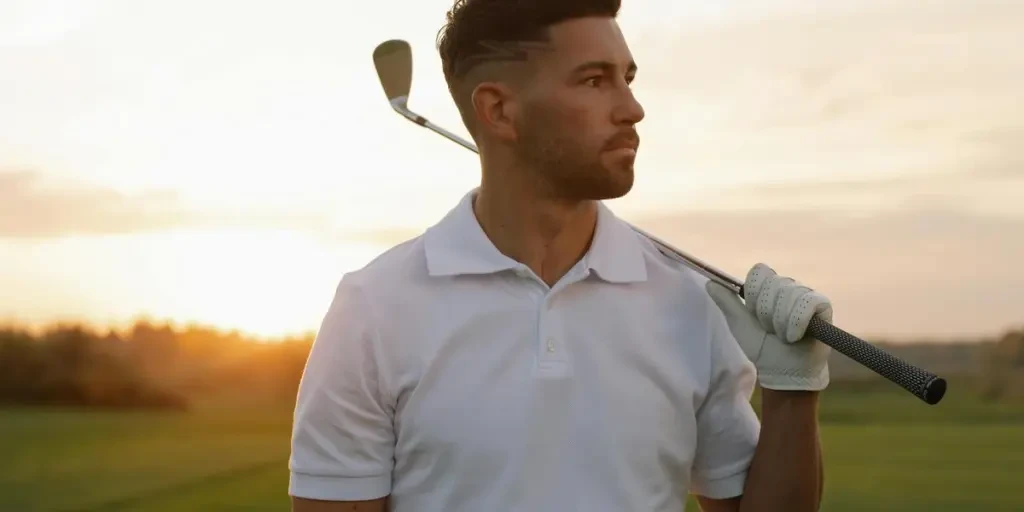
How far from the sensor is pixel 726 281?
9.21 ft

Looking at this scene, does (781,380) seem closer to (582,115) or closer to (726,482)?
(726,482)

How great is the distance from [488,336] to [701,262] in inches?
19.9

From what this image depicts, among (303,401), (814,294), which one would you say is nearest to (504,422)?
(303,401)

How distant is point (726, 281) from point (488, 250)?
0.52 meters

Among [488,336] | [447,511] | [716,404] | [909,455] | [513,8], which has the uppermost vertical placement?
[513,8]

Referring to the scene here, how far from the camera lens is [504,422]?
2.66 metres

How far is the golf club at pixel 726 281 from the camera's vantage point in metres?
2.46

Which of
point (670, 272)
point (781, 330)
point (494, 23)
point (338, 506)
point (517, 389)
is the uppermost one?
point (494, 23)

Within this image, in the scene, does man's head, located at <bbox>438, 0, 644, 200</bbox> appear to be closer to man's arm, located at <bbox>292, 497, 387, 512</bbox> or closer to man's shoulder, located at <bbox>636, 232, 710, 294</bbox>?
man's shoulder, located at <bbox>636, 232, 710, 294</bbox>

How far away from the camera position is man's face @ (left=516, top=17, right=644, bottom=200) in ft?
8.70

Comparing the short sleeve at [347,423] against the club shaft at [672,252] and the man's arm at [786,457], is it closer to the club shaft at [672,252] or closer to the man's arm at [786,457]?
the club shaft at [672,252]

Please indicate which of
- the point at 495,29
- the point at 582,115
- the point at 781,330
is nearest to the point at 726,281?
the point at 781,330

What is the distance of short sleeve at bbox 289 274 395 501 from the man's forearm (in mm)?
795

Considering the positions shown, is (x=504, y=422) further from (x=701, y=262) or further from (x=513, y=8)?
(x=513, y=8)
